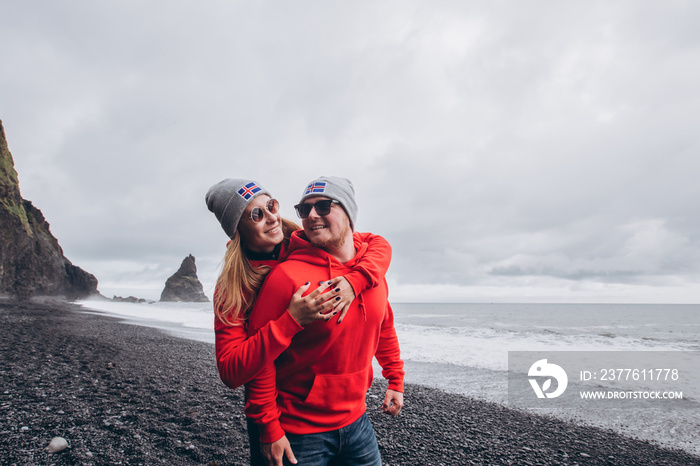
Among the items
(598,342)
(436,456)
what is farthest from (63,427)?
(598,342)

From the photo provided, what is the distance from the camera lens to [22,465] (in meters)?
3.88

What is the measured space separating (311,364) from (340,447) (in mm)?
530

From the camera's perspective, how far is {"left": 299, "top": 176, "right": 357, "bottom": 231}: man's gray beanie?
224 cm

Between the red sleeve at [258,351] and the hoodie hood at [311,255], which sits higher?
the hoodie hood at [311,255]

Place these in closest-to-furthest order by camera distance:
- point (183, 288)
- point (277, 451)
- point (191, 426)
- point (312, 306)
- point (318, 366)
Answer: point (312, 306)
point (277, 451)
point (318, 366)
point (191, 426)
point (183, 288)

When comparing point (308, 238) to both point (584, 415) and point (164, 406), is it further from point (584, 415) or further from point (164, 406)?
point (584, 415)

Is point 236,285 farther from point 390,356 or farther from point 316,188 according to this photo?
point 390,356

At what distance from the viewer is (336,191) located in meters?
2.29

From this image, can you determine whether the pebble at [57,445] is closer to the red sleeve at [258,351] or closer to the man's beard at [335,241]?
the red sleeve at [258,351]

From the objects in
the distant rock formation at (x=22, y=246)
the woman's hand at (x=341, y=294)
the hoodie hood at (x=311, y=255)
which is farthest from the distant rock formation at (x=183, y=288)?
the woman's hand at (x=341, y=294)

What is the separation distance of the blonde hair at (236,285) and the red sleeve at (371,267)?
58cm

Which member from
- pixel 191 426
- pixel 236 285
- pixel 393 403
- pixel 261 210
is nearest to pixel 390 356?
pixel 393 403

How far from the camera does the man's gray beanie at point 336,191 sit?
2240 millimetres

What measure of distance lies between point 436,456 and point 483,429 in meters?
1.62
